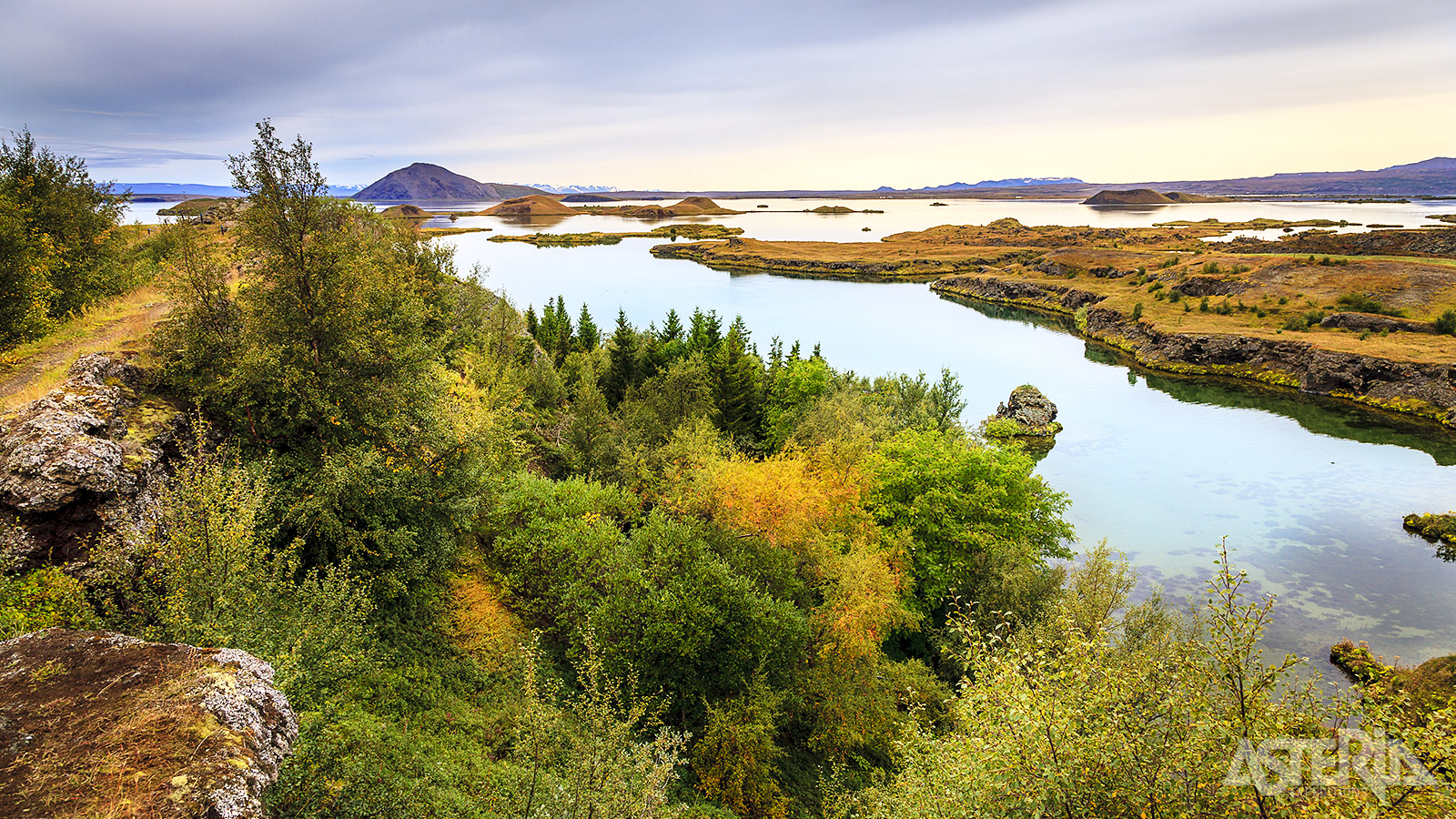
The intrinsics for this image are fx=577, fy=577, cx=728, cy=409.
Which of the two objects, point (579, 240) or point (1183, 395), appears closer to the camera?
point (1183, 395)

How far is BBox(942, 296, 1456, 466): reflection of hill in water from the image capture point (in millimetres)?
49781

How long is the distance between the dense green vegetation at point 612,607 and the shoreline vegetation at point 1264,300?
56.3 m

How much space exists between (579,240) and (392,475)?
17370cm

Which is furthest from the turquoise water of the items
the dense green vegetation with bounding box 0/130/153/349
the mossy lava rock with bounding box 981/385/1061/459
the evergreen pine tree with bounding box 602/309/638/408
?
the dense green vegetation with bounding box 0/130/153/349

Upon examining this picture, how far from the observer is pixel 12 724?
6.81 m

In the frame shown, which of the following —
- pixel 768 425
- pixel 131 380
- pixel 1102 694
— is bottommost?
pixel 768 425

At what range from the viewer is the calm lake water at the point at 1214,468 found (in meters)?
29.4

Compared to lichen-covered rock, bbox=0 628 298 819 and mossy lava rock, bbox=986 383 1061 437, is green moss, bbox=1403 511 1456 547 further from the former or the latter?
lichen-covered rock, bbox=0 628 298 819

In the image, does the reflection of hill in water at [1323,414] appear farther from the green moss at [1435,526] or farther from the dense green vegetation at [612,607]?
the dense green vegetation at [612,607]

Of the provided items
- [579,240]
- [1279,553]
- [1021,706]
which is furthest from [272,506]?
[579,240]

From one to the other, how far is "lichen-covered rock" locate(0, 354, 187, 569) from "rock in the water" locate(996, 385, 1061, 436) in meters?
55.8

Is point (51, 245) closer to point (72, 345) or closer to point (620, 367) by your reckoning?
point (72, 345)

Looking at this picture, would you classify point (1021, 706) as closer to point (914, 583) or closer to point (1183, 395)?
point (914, 583)

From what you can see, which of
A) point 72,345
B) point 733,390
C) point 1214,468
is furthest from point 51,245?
point 1214,468
